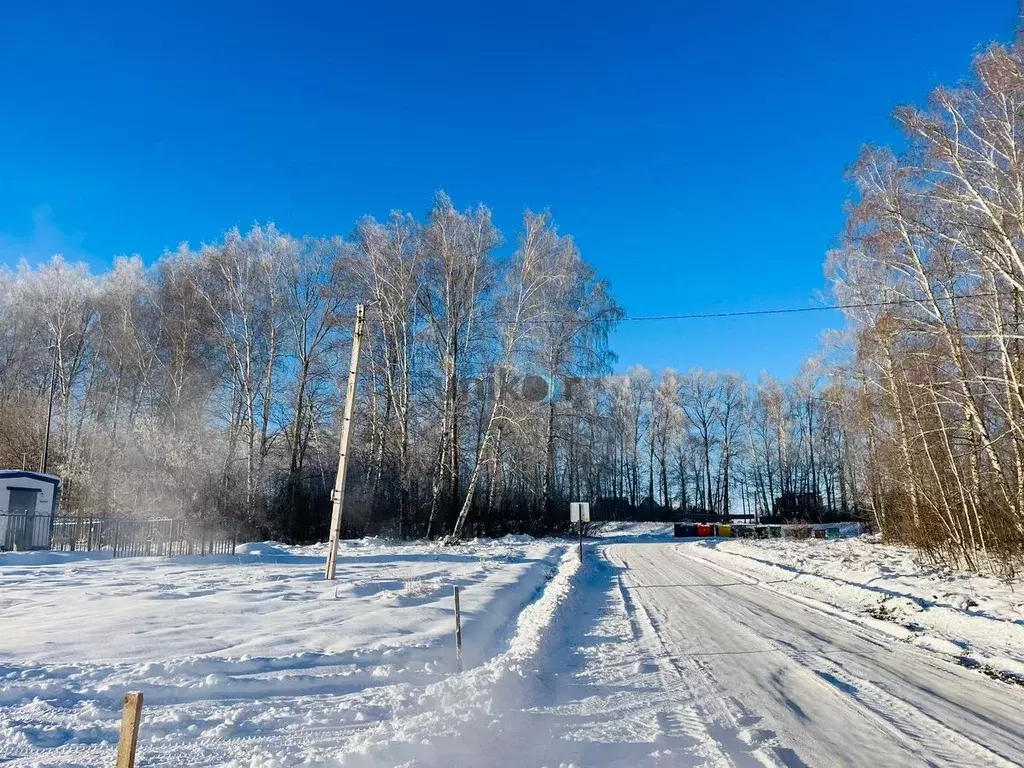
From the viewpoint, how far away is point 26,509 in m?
21.8

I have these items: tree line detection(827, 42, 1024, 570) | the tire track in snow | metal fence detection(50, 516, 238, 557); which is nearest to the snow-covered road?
the tire track in snow

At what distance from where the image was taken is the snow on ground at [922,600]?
804cm

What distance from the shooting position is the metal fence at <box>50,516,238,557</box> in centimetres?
2075

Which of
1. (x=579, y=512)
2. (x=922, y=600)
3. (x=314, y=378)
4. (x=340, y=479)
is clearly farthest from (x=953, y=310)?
(x=314, y=378)

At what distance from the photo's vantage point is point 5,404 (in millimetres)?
33656

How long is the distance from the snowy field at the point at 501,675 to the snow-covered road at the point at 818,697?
29 millimetres

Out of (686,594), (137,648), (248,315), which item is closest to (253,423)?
(248,315)

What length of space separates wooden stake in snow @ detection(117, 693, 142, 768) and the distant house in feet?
72.3

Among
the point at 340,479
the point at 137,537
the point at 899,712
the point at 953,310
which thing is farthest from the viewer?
the point at 137,537

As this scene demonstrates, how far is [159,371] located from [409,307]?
12.4 meters

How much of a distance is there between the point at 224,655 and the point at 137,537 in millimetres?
16826

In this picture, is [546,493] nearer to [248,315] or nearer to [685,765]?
[248,315]

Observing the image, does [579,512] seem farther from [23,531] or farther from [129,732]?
[129,732]

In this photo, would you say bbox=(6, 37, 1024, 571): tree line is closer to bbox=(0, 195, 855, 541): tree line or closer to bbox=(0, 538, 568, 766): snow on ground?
bbox=(0, 195, 855, 541): tree line
